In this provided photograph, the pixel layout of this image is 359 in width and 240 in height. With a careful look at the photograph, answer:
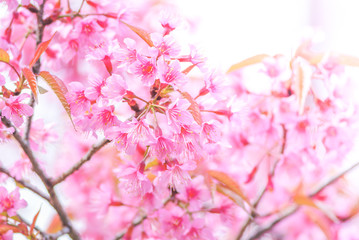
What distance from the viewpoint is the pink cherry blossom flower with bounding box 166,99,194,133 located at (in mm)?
486

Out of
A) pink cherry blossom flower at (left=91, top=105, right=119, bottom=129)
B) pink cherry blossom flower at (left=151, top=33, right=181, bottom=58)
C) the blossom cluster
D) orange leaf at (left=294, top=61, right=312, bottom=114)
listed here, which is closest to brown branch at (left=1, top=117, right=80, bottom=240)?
the blossom cluster

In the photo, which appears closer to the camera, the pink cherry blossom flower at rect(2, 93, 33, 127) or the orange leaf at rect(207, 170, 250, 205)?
the pink cherry blossom flower at rect(2, 93, 33, 127)

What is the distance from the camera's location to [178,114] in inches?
19.3

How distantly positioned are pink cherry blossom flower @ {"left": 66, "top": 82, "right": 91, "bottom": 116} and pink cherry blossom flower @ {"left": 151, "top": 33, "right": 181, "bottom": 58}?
10cm

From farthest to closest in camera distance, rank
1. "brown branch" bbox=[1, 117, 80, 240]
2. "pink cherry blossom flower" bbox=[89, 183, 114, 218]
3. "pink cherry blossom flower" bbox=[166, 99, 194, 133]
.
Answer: "pink cherry blossom flower" bbox=[89, 183, 114, 218] → "brown branch" bbox=[1, 117, 80, 240] → "pink cherry blossom flower" bbox=[166, 99, 194, 133]

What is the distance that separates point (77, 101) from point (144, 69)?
9 centimetres

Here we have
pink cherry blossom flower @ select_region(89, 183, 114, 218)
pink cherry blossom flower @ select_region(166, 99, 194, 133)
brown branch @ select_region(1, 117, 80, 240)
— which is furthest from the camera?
pink cherry blossom flower @ select_region(89, 183, 114, 218)

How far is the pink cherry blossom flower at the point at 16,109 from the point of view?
52 centimetres

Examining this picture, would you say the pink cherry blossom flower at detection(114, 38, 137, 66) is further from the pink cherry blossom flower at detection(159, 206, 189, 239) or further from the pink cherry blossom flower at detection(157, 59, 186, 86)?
the pink cherry blossom flower at detection(159, 206, 189, 239)

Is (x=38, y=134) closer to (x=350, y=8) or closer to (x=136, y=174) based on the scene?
(x=136, y=174)

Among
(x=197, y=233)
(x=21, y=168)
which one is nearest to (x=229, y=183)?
(x=197, y=233)

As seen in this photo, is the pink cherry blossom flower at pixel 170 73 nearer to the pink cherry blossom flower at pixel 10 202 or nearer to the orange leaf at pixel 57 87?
the orange leaf at pixel 57 87

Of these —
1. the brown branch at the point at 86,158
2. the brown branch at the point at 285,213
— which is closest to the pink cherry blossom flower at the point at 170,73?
the brown branch at the point at 86,158

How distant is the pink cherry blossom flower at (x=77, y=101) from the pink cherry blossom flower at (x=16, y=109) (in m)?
0.05
